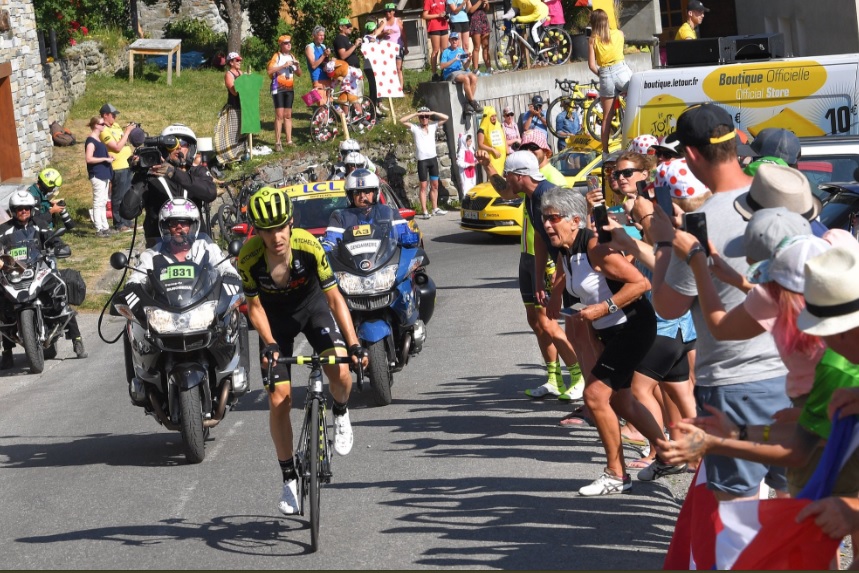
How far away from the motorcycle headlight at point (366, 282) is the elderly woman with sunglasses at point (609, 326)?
9.66 feet

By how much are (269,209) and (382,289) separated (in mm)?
3693

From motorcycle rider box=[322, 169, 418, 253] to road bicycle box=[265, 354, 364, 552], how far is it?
13.4ft

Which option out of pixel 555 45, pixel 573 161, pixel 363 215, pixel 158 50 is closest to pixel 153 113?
pixel 158 50

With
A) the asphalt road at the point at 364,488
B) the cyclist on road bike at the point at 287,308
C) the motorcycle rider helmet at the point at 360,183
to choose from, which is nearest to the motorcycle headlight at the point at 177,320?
the asphalt road at the point at 364,488

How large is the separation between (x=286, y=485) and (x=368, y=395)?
418cm

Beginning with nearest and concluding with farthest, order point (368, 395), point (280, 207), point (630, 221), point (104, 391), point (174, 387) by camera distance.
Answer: point (280, 207)
point (630, 221)
point (174, 387)
point (368, 395)
point (104, 391)

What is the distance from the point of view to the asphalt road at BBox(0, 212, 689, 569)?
7207 millimetres

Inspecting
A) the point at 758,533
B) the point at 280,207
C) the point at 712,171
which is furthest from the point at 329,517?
the point at 758,533

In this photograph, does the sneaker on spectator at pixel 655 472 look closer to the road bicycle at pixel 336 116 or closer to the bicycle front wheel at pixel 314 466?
the bicycle front wheel at pixel 314 466

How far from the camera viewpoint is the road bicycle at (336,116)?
27.0 metres

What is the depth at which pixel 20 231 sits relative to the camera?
1499 centimetres

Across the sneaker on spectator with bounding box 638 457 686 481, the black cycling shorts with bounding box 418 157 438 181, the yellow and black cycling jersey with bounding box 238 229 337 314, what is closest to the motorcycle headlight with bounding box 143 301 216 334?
the yellow and black cycling jersey with bounding box 238 229 337 314

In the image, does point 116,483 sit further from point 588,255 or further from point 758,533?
point 758,533

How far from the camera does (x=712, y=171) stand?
5.57 m
